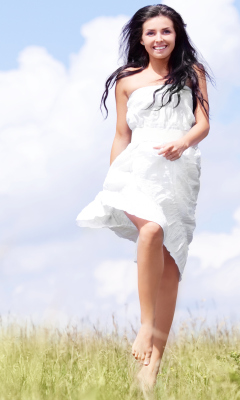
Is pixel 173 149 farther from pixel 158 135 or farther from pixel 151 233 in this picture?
pixel 151 233

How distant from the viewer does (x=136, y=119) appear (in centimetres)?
461

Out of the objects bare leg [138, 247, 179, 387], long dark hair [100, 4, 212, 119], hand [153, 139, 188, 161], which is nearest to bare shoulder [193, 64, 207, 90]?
long dark hair [100, 4, 212, 119]

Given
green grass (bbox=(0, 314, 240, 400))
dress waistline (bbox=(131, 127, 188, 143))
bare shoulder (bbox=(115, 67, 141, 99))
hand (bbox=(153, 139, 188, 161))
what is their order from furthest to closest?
1. bare shoulder (bbox=(115, 67, 141, 99))
2. dress waistline (bbox=(131, 127, 188, 143))
3. hand (bbox=(153, 139, 188, 161))
4. green grass (bbox=(0, 314, 240, 400))

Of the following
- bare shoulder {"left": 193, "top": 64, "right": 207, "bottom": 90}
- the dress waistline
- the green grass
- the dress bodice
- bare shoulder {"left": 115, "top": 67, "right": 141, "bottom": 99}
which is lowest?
the green grass

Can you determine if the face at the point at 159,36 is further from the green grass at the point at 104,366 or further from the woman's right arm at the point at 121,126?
the green grass at the point at 104,366

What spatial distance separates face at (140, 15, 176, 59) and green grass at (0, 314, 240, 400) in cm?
198

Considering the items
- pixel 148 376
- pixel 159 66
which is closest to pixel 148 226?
pixel 148 376

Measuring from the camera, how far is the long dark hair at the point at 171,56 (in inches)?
184

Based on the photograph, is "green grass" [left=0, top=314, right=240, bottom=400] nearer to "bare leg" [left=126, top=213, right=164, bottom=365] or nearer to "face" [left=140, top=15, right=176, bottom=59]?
"bare leg" [left=126, top=213, right=164, bottom=365]

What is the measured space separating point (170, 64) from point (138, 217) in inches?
44.4

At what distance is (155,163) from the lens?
14.7 ft

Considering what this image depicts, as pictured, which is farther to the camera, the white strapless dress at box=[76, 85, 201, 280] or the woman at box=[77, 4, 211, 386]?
the white strapless dress at box=[76, 85, 201, 280]

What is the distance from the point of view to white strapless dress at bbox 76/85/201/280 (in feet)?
14.7

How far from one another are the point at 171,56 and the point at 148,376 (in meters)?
2.13
